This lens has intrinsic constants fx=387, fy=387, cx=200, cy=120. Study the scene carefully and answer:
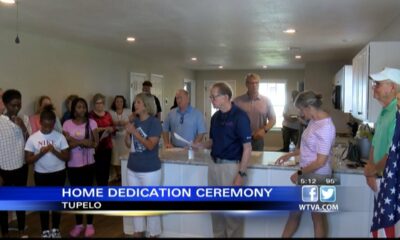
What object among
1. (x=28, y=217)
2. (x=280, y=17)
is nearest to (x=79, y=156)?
(x=28, y=217)

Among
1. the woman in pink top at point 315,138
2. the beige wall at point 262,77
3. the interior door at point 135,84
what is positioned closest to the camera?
the woman in pink top at point 315,138

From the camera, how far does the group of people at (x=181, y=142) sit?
2.65 meters

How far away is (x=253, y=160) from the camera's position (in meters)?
3.31

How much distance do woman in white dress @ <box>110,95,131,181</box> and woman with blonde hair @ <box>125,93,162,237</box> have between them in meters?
2.59

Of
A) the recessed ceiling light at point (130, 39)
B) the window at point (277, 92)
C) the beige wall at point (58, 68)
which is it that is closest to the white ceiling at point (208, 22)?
the recessed ceiling light at point (130, 39)

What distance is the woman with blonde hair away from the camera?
3061mm

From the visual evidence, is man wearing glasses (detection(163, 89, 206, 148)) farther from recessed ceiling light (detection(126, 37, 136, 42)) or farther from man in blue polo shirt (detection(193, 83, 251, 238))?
recessed ceiling light (detection(126, 37, 136, 42))

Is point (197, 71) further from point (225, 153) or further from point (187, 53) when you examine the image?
point (225, 153)

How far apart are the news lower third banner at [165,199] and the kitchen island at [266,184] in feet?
1.97

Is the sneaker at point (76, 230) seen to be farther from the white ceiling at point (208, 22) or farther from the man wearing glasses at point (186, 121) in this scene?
the white ceiling at point (208, 22)

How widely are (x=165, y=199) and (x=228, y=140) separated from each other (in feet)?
3.04

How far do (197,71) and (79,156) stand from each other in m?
8.50

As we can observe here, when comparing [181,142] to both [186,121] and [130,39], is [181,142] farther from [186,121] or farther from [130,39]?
[130,39]

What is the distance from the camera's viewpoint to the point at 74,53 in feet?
18.5
